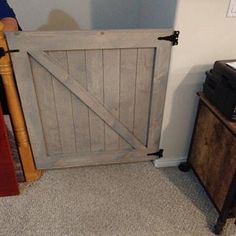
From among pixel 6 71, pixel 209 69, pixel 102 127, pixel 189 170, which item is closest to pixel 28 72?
pixel 6 71

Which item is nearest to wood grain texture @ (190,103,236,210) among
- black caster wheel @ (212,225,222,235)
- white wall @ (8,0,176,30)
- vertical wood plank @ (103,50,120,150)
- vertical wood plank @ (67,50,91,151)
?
black caster wheel @ (212,225,222,235)

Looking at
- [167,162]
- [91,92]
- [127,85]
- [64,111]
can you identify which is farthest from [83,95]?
[167,162]

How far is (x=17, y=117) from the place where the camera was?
1.58 m

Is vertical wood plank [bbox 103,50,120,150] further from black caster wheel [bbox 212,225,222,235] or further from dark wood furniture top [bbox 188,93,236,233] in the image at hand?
black caster wheel [bbox 212,225,222,235]

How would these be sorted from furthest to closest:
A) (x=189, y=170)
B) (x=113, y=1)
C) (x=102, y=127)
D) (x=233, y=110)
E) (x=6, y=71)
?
1. (x=113, y=1)
2. (x=189, y=170)
3. (x=102, y=127)
4. (x=6, y=71)
5. (x=233, y=110)

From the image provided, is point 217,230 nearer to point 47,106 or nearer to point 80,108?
point 80,108

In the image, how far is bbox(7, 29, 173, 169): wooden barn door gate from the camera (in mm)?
1397

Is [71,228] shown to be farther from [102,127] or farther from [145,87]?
[145,87]

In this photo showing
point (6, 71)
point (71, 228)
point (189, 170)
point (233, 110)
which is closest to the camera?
point (233, 110)

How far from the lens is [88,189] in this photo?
1.76 metres

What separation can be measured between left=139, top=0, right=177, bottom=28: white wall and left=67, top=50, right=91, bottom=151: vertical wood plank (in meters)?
0.54

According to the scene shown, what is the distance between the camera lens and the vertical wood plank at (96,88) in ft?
4.79

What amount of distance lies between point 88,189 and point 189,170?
2.58 ft

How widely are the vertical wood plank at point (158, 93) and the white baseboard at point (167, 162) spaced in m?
0.14
